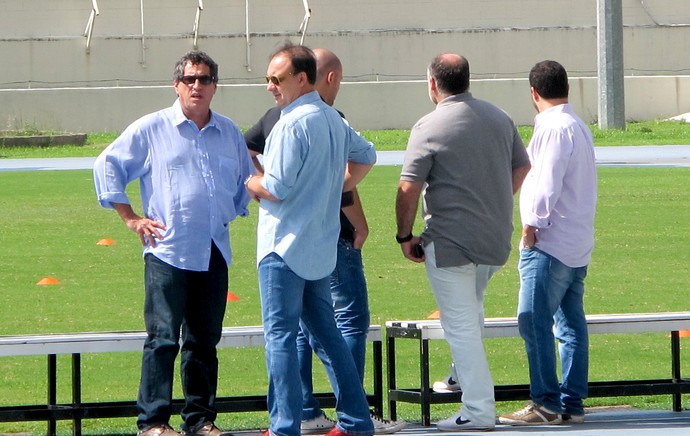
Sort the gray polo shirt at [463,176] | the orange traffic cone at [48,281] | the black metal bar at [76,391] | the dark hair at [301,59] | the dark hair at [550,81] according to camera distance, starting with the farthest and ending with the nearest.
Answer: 1. the orange traffic cone at [48,281]
2. the dark hair at [550,81]
3. the black metal bar at [76,391]
4. the gray polo shirt at [463,176]
5. the dark hair at [301,59]

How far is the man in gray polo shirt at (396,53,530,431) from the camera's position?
6148 millimetres

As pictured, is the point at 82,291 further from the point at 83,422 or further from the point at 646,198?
the point at 646,198

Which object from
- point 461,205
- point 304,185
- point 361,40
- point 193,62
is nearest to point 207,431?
point 304,185

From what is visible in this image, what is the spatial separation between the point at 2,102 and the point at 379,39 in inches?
476

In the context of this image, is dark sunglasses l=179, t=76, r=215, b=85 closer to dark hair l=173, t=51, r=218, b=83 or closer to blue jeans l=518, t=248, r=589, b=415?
dark hair l=173, t=51, r=218, b=83

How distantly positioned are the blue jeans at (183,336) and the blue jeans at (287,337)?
46 centimetres

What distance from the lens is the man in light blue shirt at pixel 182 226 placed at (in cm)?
593

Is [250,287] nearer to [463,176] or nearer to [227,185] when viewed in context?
[227,185]

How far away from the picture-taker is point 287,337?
18.4 ft

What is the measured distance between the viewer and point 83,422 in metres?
7.32

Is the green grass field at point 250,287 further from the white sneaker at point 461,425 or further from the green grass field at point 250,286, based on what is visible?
the white sneaker at point 461,425

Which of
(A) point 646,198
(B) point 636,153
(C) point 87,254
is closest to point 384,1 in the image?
(B) point 636,153

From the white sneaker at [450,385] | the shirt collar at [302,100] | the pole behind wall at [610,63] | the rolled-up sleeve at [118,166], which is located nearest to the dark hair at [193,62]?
the rolled-up sleeve at [118,166]

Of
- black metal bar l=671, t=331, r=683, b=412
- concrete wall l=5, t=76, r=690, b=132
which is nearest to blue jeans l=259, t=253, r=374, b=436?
black metal bar l=671, t=331, r=683, b=412
